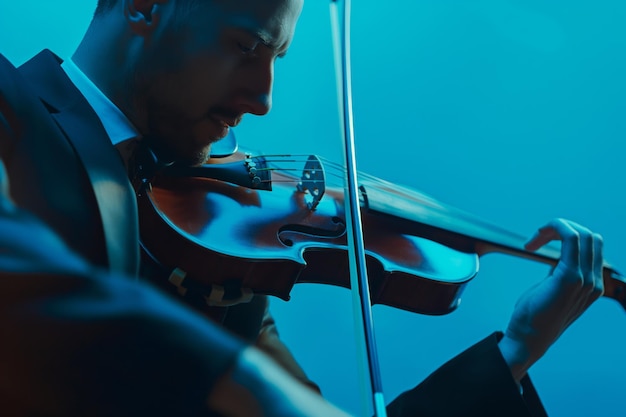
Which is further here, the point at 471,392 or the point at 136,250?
the point at 471,392

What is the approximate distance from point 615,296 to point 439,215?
0.30m

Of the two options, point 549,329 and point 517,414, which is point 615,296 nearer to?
point 549,329

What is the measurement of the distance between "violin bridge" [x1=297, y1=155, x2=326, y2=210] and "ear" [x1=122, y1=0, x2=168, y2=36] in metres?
0.30

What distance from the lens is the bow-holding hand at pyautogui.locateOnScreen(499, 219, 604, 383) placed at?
35.4 inches

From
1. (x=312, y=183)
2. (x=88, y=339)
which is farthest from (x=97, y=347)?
(x=312, y=183)

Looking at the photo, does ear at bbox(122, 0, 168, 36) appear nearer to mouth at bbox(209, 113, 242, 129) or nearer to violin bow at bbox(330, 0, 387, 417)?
mouth at bbox(209, 113, 242, 129)

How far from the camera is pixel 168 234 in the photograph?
2.25 ft

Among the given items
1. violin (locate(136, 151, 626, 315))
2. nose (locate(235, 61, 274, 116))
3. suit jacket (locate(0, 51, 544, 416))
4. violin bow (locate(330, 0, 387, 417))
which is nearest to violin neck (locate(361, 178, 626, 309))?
violin (locate(136, 151, 626, 315))

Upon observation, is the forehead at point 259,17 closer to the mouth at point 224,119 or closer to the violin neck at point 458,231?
the mouth at point 224,119

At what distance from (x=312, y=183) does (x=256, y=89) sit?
7.6 inches

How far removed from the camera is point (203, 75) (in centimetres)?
79

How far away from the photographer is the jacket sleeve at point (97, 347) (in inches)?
9.3

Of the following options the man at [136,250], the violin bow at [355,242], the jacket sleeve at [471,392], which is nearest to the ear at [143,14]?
the man at [136,250]

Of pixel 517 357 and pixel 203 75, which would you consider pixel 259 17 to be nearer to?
pixel 203 75
